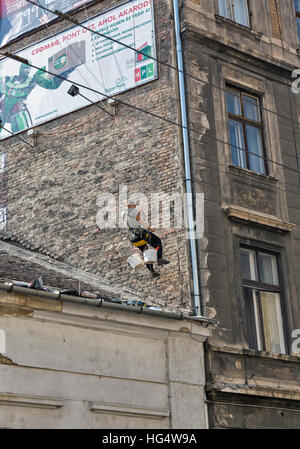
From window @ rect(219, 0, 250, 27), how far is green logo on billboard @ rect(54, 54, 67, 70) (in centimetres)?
368

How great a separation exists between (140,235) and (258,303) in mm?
2774

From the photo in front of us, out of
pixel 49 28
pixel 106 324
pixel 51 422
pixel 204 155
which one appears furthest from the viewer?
pixel 49 28

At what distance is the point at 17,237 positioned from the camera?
1833 cm

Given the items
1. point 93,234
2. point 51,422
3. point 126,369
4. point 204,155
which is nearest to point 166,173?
point 204,155

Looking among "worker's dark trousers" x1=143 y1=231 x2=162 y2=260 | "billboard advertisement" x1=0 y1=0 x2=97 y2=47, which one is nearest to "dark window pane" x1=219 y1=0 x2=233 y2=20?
"billboard advertisement" x1=0 y1=0 x2=97 y2=47

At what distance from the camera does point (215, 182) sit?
15977 mm

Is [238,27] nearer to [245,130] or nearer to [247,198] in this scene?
[245,130]

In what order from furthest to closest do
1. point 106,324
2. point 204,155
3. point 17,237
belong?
point 17,237 < point 204,155 < point 106,324

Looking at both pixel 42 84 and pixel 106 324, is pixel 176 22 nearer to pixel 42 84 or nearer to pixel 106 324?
pixel 42 84

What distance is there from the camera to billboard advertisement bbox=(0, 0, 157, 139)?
57.7 ft

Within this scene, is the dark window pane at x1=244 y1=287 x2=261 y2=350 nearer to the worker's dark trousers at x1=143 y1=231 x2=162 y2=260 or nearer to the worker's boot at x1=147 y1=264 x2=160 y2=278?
the worker's boot at x1=147 y1=264 x2=160 y2=278

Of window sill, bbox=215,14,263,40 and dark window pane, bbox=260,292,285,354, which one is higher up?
window sill, bbox=215,14,263,40

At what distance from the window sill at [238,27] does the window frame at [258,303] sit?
4.95 metres

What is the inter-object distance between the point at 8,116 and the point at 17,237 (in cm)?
320
